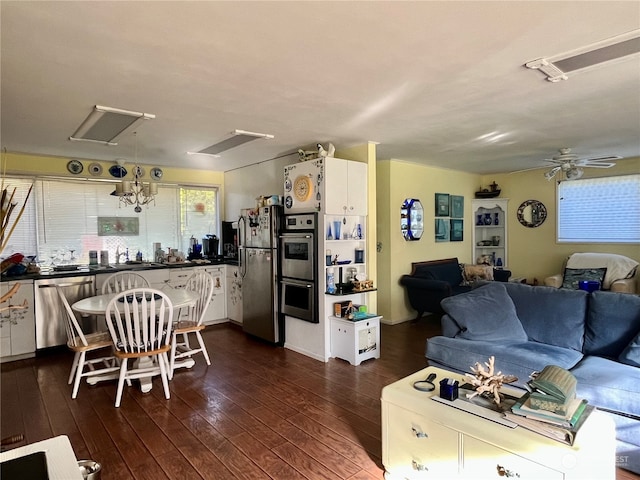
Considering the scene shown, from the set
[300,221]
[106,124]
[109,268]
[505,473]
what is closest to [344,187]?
[300,221]

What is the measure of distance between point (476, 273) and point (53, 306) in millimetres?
6048

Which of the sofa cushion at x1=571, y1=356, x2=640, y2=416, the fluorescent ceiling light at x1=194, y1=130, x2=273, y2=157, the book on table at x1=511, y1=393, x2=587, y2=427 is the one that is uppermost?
the fluorescent ceiling light at x1=194, y1=130, x2=273, y2=157

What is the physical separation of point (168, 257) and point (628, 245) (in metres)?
6.97

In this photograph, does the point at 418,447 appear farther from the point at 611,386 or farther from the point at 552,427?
the point at 611,386

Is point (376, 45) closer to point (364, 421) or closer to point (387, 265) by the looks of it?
point (364, 421)

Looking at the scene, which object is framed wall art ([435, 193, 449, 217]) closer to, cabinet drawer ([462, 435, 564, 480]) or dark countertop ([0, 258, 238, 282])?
dark countertop ([0, 258, 238, 282])

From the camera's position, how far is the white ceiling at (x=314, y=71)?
1.78 meters

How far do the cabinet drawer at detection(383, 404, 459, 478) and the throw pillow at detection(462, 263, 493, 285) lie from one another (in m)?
4.58

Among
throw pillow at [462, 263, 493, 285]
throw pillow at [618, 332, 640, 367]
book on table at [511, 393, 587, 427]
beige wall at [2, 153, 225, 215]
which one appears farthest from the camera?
throw pillow at [462, 263, 493, 285]

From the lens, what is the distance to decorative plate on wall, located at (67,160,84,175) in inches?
201

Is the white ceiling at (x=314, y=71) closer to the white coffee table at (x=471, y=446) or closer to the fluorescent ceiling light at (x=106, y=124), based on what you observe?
the fluorescent ceiling light at (x=106, y=124)

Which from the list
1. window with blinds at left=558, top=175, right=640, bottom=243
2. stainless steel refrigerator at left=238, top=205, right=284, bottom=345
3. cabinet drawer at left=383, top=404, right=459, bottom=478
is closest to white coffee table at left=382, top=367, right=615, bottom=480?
cabinet drawer at left=383, top=404, right=459, bottom=478

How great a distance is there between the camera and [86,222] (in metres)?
5.30

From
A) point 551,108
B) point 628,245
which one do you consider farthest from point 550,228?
point 551,108
